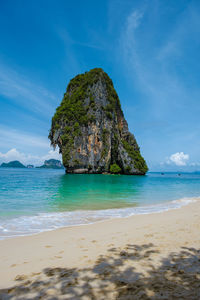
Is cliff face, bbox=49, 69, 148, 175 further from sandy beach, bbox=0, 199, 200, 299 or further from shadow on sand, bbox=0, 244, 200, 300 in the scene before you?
shadow on sand, bbox=0, 244, 200, 300

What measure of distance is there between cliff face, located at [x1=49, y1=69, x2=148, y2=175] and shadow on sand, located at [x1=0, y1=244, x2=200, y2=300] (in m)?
55.1

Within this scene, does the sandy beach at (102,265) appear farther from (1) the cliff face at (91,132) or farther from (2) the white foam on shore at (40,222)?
(1) the cliff face at (91,132)

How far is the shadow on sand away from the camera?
2.41 metres

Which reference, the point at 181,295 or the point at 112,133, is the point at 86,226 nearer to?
the point at 181,295

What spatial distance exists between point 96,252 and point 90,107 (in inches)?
2481

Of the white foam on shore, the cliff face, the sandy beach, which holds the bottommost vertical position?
the white foam on shore

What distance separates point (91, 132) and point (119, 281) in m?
59.0

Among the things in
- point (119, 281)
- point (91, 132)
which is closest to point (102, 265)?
point (119, 281)

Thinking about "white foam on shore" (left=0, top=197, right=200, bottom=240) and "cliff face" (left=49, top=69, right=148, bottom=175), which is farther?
"cliff face" (left=49, top=69, right=148, bottom=175)

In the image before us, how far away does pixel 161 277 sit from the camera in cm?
283

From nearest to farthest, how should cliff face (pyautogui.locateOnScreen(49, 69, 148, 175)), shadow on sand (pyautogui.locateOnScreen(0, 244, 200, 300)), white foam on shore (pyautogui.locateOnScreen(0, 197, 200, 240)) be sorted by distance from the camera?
shadow on sand (pyautogui.locateOnScreen(0, 244, 200, 300)), white foam on shore (pyautogui.locateOnScreen(0, 197, 200, 240)), cliff face (pyautogui.locateOnScreen(49, 69, 148, 175))

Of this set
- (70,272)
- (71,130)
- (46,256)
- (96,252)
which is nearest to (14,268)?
(46,256)

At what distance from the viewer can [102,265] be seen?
331 cm

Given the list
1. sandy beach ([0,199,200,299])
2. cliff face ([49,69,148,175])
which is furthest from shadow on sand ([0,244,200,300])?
cliff face ([49,69,148,175])
